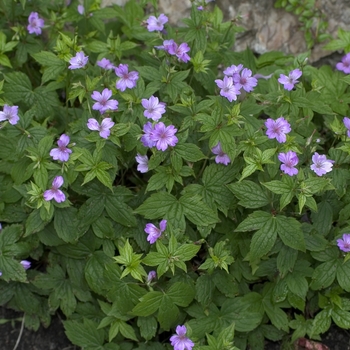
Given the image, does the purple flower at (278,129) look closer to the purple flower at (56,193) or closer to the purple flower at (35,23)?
the purple flower at (56,193)

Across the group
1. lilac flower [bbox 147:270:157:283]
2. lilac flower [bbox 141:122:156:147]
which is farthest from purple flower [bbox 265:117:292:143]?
lilac flower [bbox 147:270:157:283]

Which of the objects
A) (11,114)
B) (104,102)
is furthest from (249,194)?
(11,114)

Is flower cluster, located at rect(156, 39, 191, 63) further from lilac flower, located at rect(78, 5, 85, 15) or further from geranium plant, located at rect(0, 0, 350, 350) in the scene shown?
lilac flower, located at rect(78, 5, 85, 15)

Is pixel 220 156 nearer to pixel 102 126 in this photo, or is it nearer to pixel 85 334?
pixel 102 126

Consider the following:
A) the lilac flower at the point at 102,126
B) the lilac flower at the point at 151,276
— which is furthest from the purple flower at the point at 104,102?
the lilac flower at the point at 151,276

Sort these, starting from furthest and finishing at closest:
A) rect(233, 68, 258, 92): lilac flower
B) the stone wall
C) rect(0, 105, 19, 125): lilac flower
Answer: the stone wall, rect(233, 68, 258, 92): lilac flower, rect(0, 105, 19, 125): lilac flower
